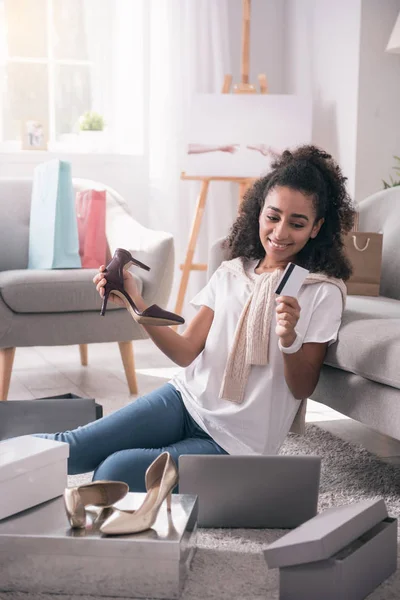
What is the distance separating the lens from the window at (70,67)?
14.3ft

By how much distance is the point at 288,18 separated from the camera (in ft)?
14.7

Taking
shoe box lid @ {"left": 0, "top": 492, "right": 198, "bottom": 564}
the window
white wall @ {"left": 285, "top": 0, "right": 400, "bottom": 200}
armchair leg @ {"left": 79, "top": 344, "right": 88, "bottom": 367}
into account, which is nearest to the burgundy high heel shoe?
shoe box lid @ {"left": 0, "top": 492, "right": 198, "bottom": 564}

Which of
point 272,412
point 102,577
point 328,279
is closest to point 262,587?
point 102,577

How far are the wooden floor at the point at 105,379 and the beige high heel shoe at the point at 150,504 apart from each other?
88 centimetres

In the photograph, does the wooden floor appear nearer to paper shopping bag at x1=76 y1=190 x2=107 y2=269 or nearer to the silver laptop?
paper shopping bag at x1=76 y1=190 x2=107 y2=269

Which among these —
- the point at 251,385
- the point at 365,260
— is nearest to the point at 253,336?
the point at 251,385

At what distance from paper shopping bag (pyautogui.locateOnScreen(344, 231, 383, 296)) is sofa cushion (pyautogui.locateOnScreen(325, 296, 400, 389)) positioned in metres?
0.42

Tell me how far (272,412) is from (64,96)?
127 inches

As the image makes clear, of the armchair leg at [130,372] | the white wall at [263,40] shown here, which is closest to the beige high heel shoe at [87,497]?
the armchair leg at [130,372]

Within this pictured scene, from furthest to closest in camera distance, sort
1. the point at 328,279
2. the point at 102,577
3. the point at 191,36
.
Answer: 1. the point at 191,36
2. the point at 328,279
3. the point at 102,577

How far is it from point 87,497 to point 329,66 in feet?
10.6

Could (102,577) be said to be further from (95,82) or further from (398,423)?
(95,82)

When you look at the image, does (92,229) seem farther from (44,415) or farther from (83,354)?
(44,415)

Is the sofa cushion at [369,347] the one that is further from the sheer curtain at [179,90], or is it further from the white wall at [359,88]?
the sheer curtain at [179,90]
